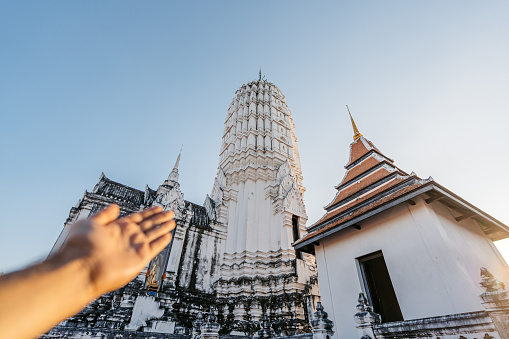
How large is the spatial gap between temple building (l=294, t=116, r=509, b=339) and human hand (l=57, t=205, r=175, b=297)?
5201 mm

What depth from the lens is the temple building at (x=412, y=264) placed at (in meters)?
4.41

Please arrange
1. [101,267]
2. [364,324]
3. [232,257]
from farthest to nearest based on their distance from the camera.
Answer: [232,257] → [364,324] → [101,267]

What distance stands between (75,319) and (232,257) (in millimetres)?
8019

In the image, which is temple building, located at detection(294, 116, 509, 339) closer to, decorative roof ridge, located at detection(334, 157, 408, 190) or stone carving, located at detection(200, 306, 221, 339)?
decorative roof ridge, located at detection(334, 157, 408, 190)

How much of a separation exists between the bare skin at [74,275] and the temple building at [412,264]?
5281 millimetres

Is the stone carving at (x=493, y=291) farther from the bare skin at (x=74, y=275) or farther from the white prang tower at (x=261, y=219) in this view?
the white prang tower at (x=261, y=219)

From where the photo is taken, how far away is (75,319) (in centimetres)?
966

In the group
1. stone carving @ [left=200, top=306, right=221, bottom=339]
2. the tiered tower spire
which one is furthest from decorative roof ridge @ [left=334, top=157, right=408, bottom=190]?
the tiered tower spire

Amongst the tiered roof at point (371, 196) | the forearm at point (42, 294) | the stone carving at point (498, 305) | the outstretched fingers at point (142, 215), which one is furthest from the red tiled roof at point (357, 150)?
the forearm at point (42, 294)

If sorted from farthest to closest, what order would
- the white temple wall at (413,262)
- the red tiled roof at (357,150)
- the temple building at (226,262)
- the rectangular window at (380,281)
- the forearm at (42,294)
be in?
1. the red tiled roof at (357,150)
2. the temple building at (226,262)
3. the rectangular window at (380,281)
4. the white temple wall at (413,262)
5. the forearm at (42,294)

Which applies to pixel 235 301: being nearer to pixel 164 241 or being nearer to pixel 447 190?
pixel 447 190

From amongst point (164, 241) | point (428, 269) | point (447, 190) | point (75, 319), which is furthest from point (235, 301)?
point (164, 241)

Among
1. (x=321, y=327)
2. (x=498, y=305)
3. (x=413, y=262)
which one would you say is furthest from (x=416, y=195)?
(x=321, y=327)


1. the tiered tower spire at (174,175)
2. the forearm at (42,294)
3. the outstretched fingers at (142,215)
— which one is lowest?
the forearm at (42,294)
